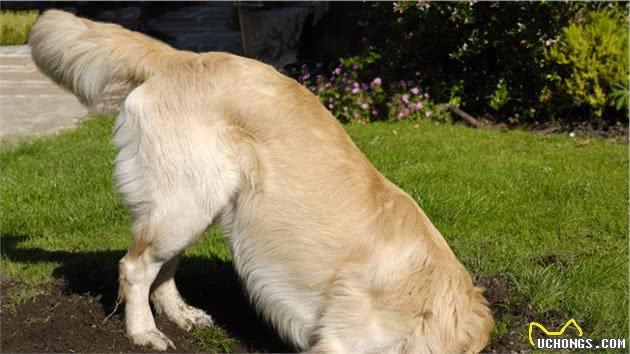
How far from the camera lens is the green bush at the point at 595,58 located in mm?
8992

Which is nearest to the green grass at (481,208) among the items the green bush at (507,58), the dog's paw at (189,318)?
the green bush at (507,58)

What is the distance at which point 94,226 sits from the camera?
20.6ft

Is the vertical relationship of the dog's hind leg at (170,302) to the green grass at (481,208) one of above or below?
above

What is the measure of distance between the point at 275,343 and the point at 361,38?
7777mm

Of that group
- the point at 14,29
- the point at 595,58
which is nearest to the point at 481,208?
the point at 595,58

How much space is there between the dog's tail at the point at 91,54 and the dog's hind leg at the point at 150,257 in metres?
0.73

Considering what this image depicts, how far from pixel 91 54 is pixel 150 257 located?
106 centimetres

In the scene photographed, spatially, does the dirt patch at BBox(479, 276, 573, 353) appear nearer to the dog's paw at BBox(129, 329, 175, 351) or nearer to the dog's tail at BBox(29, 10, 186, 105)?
the dog's paw at BBox(129, 329, 175, 351)

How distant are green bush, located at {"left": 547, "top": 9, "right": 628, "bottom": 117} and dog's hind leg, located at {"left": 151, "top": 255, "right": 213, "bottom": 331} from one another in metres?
5.66

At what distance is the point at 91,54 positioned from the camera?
14.5 feet

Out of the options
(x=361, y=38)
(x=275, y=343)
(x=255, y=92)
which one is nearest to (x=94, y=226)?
(x=275, y=343)

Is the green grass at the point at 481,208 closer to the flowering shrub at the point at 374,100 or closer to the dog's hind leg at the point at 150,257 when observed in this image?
Answer: the flowering shrub at the point at 374,100

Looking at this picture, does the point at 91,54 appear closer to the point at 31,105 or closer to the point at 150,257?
the point at 150,257

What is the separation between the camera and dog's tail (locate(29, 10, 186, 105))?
438 cm
